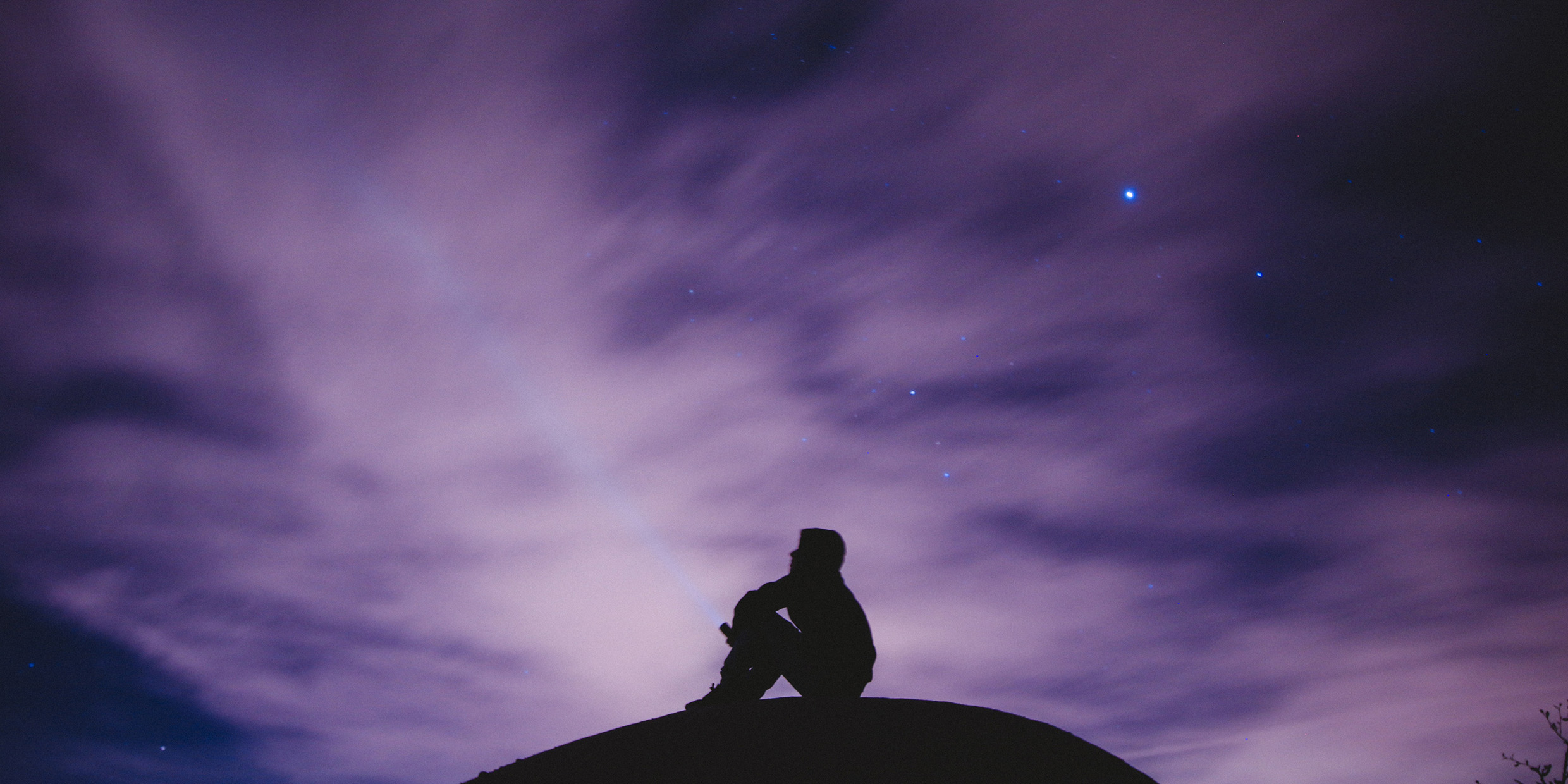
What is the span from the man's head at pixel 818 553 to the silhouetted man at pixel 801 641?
1 centimetres

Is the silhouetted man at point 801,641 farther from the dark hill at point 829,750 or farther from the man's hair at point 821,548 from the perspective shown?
the dark hill at point 829,750

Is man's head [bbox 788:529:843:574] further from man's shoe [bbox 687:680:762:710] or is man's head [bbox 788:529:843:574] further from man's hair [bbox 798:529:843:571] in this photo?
man's shoe [bbox 687:680:762:710]

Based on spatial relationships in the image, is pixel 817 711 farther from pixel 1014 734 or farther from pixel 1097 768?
pixel 1097 768

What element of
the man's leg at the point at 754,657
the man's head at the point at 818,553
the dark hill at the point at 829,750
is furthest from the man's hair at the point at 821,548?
the dark hill at the point at 829,750

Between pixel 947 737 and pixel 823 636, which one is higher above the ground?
pixel 823 636

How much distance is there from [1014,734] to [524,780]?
9.68ft

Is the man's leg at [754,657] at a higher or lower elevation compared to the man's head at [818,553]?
lower

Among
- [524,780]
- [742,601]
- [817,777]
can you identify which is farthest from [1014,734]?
[524,780]

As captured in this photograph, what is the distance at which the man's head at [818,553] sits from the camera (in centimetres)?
580

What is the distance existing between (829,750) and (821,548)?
173 centimetres

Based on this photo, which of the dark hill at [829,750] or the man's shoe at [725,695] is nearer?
the dark hill at [829,750]

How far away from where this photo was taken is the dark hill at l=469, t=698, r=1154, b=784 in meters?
4.20

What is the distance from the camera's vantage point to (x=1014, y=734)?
4.68 meters

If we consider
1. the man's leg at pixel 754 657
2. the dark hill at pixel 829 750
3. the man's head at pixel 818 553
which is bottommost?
the dark hill at pixel 829 750
